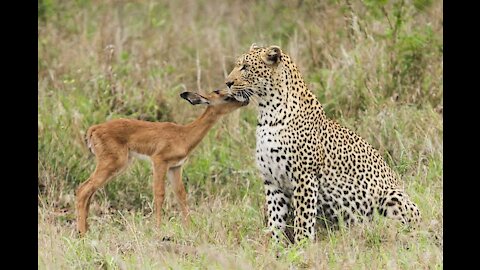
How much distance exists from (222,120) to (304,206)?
313 centimetres

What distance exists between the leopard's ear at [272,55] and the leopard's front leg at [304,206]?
0.88 m

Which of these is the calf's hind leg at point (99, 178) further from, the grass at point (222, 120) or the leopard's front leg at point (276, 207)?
the leopard's front leg at point (276, 207)

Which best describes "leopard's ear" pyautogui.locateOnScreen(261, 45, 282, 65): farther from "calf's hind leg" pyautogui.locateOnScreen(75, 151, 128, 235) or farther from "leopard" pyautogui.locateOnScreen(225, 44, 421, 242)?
"calf's hind leg" pyautogui.locateOnScreen(75, 151, 128, 235)

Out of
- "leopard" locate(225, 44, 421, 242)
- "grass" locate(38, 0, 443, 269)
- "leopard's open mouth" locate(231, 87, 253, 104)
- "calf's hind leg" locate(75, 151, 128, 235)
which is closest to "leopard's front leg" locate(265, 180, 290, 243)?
"leopard" locate(225, 44, 421, 242)

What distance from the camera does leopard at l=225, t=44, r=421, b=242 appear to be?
25.5 ft

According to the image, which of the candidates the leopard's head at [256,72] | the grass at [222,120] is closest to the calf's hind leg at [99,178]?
the grass at [222,120]

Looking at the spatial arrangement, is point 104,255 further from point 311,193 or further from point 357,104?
point 357,104

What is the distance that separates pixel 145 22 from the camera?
549 inches

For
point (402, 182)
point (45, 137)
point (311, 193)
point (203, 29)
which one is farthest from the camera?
point (203, 29)

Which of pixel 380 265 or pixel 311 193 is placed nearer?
pixel 380 265

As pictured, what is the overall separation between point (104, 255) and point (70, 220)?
7.74 feet
